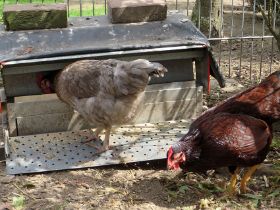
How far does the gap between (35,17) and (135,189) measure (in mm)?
2190

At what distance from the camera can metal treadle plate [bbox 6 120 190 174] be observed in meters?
4.89

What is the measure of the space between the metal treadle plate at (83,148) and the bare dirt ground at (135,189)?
0.33 feet

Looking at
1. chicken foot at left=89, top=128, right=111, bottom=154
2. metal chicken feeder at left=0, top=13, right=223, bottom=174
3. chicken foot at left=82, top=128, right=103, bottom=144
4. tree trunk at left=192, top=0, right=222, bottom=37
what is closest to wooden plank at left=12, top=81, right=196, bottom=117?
metal chicken feeder at left=0, top=13, right=223, bottom=174

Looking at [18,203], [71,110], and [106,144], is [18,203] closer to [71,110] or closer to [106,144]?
[106,144]

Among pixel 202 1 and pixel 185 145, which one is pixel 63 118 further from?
pixel 202 1

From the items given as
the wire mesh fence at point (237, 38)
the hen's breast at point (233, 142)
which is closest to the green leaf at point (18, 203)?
the hen's breast at point (233, 142)

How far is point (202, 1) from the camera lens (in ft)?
28.4

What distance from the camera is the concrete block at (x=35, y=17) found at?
5488 mm

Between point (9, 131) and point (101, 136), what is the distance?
949 mm

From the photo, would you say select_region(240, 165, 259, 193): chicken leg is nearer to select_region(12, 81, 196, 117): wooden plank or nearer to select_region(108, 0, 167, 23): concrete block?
select_region(12, 81, 196, 117): wooden plank

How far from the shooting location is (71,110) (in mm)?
5566

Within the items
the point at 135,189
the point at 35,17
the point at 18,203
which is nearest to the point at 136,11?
the point at 35,17

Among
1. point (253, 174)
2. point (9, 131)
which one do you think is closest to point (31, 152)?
point (9, 131)

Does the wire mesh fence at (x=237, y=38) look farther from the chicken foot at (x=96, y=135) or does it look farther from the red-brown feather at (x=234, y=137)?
the red-brown feather at (x=234, y=137)
